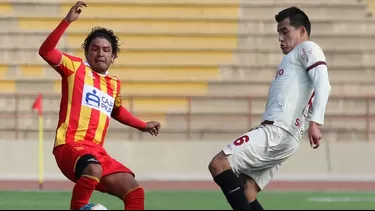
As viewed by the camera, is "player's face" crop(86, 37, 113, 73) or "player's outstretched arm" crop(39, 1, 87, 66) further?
"player's face" crop(86, 37, 113, 73)

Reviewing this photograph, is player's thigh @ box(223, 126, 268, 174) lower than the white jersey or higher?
lower

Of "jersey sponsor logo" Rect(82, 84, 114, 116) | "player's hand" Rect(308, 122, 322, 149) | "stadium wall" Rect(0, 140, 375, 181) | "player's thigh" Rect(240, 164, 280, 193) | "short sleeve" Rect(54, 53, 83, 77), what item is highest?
"short sleeve" Rect(54, 53, 83, 77)

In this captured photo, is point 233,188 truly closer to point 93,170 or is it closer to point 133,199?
point 133,199

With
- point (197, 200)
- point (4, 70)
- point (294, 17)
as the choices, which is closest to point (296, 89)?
point (294, 17)

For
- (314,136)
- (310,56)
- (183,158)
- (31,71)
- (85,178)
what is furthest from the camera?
(31,71)

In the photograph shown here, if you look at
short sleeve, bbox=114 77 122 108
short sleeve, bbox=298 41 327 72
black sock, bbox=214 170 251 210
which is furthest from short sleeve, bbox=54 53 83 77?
short sleeve, bbox=298 41 327 72

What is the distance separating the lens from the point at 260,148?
8.57m

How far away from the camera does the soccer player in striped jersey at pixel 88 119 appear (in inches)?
338

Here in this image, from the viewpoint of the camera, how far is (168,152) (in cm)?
2003

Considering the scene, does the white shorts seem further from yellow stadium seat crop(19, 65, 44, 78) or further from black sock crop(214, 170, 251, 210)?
yellow stadium seat crop(19, 65, 44, 78)

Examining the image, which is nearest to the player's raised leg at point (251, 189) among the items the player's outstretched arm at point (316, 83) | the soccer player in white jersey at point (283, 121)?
the soccer player in white jersey at point (283, 121)

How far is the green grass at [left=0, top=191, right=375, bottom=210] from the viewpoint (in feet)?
43.1

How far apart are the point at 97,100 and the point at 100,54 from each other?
1.26 feet

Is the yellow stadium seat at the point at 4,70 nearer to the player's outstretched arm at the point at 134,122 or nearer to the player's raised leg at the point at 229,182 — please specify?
the player's outstretched arm at the point at 134,122
